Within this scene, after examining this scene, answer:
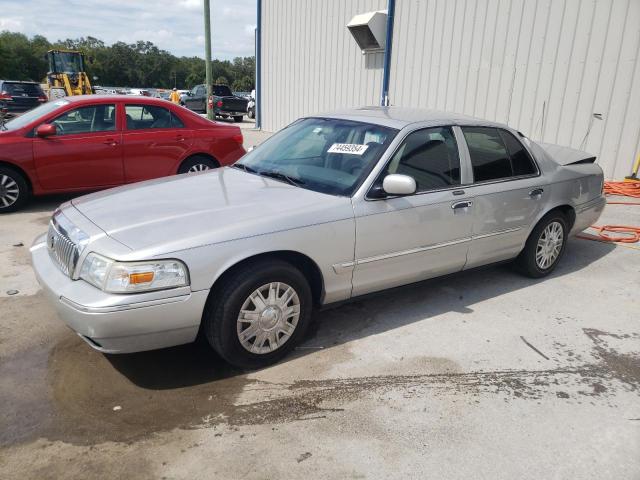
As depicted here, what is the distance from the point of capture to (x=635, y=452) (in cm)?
276

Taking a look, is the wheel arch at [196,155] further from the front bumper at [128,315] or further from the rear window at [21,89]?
the rear window at [21,89]

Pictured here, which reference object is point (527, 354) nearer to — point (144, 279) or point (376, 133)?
point (376, 133)

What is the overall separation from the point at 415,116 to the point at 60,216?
2838 mm

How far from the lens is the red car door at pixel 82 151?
7.06 m

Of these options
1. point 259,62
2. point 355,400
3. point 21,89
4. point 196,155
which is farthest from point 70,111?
point 21,89

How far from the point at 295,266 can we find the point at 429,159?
4.69ft

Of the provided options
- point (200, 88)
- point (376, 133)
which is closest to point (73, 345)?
point (376, 133)

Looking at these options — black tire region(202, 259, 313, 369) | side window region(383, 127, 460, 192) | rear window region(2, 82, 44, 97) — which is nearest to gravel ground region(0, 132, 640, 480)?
black tire region(202, 259, 313, 369)

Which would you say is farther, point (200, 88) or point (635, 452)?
point (200, 88)

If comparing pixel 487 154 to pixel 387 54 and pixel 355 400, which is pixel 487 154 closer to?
pixel 355 400

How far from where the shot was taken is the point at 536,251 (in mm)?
5098

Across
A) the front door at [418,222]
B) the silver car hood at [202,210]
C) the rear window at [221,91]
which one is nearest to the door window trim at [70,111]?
the silver car hood at [202,210]

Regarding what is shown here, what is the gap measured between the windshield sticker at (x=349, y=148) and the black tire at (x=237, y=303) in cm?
109

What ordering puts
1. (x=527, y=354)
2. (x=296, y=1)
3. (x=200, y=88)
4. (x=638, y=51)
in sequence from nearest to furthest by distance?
1. (x=527, y=354)
2. (x=638, y=51)
3. (x=296, y=1)
4. (x=200, y=88)
